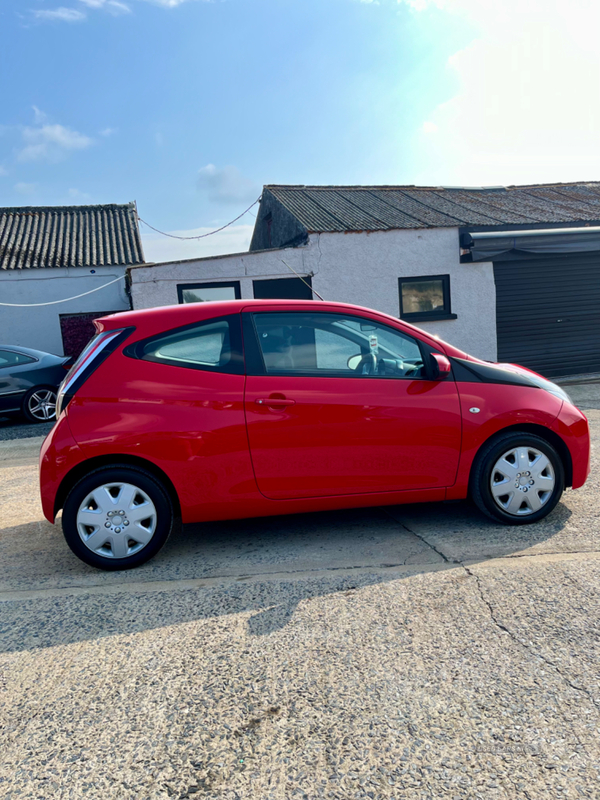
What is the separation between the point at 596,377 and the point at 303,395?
11.8 metres

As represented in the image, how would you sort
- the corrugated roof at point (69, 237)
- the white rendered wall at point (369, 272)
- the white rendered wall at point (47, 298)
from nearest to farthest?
the white rendered wall at point (369, 272), the white rendered wall at point (47, 298), the corrugated roof at point (69, 237)

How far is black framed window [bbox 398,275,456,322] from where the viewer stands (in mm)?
13555

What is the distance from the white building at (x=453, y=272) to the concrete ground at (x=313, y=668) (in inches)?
358

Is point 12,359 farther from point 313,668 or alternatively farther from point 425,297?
point 313,668

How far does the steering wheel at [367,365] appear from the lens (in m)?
4.07

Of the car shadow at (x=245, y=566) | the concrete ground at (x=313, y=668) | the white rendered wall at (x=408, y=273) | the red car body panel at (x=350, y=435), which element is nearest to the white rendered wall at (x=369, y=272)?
the white rendered wall at (x=408, y=273)

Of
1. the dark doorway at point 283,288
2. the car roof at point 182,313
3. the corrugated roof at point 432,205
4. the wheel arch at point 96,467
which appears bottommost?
the wheel arch at point 96,467

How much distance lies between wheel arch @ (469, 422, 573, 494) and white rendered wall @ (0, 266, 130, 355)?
17.4 meters

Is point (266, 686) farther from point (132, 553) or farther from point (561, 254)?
point (561, 254)

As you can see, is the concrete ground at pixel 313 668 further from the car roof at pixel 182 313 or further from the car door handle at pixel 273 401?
the car roof at pixel 182 313

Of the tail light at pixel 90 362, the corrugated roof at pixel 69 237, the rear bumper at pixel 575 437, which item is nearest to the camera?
the tail light at pixel 90 362

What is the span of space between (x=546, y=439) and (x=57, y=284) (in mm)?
18222

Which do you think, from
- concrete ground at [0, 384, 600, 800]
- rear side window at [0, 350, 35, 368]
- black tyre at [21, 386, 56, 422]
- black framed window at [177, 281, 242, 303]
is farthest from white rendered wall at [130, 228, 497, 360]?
concrete ground at [0, 384, 600, 800]

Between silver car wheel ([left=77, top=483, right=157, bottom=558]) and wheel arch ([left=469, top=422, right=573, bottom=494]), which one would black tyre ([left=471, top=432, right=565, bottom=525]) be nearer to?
wheel arch ([left=469, top=422, right=573, bottom=494])
